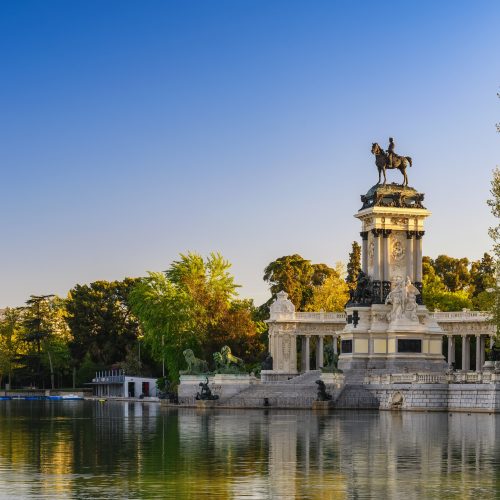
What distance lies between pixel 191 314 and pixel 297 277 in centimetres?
2122

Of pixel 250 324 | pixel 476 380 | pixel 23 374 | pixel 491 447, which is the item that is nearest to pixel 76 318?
pixel 23 374

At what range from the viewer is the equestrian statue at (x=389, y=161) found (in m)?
75.9

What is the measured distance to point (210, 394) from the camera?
6669 cm

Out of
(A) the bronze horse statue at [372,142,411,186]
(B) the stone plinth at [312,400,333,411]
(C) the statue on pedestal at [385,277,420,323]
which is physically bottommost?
(B) the stone plinth at [312,400,333,411]

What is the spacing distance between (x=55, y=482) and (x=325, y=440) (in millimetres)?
12465

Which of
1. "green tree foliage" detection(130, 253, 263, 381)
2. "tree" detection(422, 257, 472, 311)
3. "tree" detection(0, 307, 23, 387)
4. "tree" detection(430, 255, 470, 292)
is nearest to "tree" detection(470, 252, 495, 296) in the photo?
"tree" detection(430, 255, 470, 292)

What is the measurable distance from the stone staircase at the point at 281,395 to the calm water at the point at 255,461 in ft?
64.7

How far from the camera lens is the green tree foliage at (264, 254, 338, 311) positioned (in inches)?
4326

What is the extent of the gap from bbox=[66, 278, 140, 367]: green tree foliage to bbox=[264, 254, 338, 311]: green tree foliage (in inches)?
971

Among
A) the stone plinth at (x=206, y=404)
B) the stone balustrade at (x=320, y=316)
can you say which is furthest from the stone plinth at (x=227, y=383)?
the stone balustrade at (x=320, y=316)

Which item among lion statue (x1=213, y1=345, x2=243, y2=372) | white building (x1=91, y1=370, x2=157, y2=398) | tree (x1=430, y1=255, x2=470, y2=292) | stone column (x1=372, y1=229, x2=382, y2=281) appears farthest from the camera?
tree (x1=430, y1=255, x2=470, y2=292)

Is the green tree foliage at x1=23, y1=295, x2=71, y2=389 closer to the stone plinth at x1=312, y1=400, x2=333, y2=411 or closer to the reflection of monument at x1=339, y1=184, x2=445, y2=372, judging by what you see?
the reflection of monument at x1=339, y1=184, x2=445, y2=372

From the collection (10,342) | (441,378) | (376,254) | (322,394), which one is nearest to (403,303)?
(376,254)

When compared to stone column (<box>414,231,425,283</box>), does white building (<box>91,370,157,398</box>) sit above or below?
below
